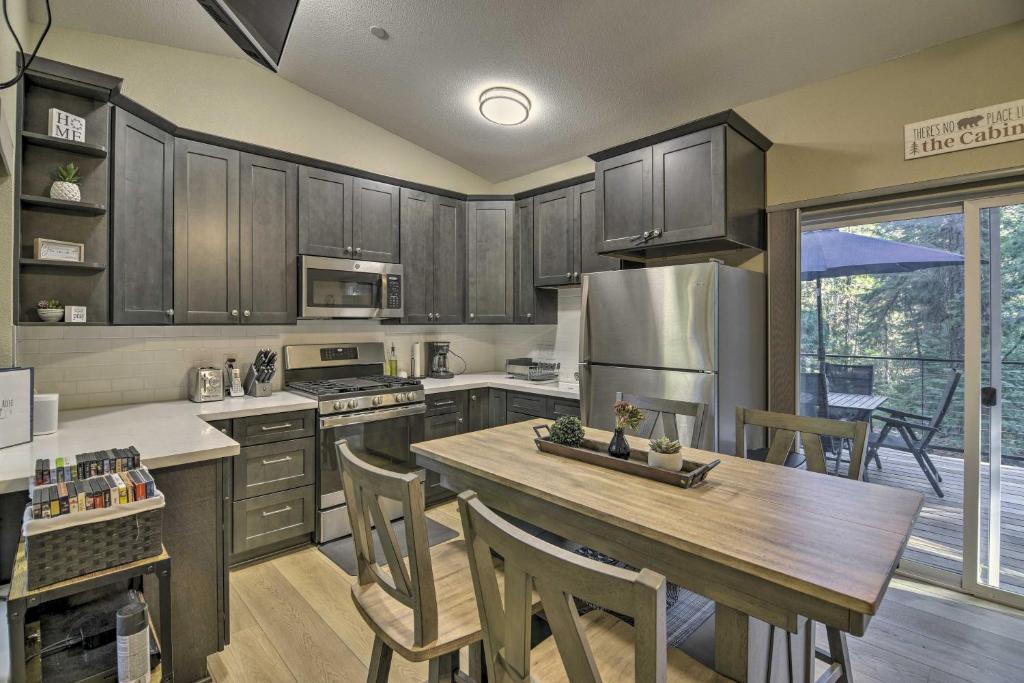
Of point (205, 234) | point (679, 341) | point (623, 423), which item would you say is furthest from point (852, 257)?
point (205, 234)

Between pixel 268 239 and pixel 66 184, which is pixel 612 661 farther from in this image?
pixel 268 239

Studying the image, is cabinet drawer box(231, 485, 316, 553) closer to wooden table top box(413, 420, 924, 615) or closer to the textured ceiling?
wooden table top box(413, 420, 924, 615)

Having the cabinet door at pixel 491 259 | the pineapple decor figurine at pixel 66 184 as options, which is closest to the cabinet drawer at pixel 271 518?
the pineapple decor figurine at pixel 66 184

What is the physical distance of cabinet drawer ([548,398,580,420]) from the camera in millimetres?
3467

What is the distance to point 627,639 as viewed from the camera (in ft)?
4.20

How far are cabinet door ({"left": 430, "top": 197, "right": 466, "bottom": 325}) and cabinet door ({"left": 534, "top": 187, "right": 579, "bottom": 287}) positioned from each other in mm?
642

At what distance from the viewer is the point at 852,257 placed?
9.72 ft

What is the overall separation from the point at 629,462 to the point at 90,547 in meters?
1.63

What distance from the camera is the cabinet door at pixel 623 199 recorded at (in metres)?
3.14

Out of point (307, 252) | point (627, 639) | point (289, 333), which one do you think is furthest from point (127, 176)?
point (627, 639)

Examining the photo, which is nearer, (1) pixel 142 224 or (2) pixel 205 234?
(1) pixel 142 224

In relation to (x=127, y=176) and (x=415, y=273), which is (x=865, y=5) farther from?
(x=127, y=176)

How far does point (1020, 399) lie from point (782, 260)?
4.28ft

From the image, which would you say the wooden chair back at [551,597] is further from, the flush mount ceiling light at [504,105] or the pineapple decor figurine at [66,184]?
the flush mount ceiling light at [504,105]
